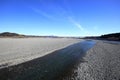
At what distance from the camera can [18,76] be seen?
31.4 feet

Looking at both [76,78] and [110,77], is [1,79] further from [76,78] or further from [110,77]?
[110,77]

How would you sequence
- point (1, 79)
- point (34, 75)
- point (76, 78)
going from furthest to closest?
point (34, 75), point (76, 78), point (1, 79)

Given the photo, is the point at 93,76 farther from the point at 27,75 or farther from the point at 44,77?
the point at 27,75

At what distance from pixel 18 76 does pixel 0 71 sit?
7.79 ft

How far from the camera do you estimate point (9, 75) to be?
9688mm

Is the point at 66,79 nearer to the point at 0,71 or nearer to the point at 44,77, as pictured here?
the point at 44,77

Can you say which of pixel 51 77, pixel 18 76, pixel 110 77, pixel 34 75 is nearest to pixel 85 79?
pixel 110 77

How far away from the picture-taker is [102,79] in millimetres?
9055

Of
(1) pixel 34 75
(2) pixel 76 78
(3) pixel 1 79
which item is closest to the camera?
(3) pixel 1 79

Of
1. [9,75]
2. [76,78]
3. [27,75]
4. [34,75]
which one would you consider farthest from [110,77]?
[9,75]

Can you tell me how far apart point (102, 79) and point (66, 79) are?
306 cm

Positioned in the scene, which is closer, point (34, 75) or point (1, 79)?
point (1, 79)

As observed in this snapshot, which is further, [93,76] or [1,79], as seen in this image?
[93,76]

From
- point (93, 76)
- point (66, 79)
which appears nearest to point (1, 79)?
point (66, 79)
